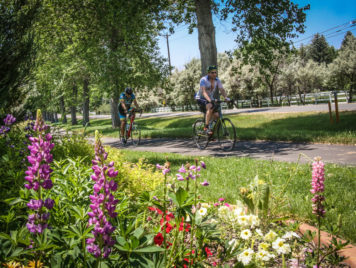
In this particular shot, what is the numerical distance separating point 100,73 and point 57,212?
16.3 m

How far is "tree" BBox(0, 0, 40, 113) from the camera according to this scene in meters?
4.67

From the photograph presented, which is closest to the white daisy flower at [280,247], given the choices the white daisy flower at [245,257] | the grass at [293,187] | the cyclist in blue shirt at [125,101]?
the white daisy flower at [245,257]

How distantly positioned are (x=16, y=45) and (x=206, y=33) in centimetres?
905

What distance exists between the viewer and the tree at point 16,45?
4668mm

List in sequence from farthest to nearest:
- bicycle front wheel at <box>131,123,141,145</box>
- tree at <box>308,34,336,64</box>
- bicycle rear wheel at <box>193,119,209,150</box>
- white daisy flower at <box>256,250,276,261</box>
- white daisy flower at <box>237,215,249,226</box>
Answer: tree at <box>308,34,336,64</box>
bicycle front wheel at <box>131,123,141,145</box>
bicycle rear wheel at <box>193,119,209,150</box>
white daisy flower at <box>237,215,249,226</box>
white daisy flower at <box>256,250,276,261</box>

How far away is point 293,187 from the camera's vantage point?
161 inches

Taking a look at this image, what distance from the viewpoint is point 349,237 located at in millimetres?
2504

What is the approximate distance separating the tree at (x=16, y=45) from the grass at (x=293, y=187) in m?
3.36

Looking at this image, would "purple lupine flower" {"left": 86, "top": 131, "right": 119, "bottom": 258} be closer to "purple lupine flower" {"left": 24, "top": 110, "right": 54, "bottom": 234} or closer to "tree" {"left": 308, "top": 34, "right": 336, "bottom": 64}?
"purple lupine flower" {"left": 24, "top": 110, "right": 54, "bottom": 234}

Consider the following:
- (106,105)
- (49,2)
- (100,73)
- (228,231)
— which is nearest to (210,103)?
(228,231)

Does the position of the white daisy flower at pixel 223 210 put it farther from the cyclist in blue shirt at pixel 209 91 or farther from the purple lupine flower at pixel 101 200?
the cyclist in blue shirt at pixel 209 91

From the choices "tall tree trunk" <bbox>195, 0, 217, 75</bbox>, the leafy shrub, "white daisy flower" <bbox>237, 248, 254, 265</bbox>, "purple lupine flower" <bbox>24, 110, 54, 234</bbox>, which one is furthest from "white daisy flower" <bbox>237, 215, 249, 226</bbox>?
"tall tree trunk" <bbox>195, 0, 217, 75</bbox>

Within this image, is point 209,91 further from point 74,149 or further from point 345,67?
point 345,67

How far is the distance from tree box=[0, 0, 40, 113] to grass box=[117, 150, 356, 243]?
3361 millimetres
